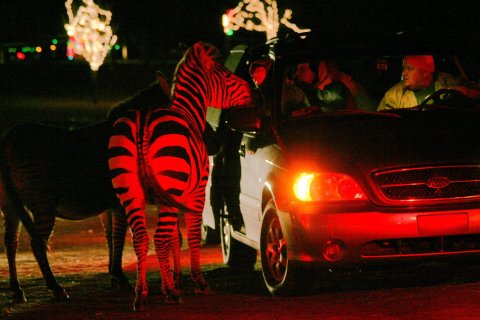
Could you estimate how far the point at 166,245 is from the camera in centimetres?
845

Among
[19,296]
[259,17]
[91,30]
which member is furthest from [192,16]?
[19,296]

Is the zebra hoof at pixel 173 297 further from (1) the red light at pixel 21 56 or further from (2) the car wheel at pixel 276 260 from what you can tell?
(1) the red light at pixel 21 56

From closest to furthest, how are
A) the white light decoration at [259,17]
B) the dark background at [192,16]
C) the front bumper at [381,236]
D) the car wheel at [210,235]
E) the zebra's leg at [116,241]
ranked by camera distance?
the front bumper at [381,236] < the zebra's leg at [116,241] < the car wheel at [210,235] < the dark background at [192,16] < the white light decoration at [259,17]

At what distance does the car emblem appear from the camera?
7801 millimetres

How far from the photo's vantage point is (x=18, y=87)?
63781 mm

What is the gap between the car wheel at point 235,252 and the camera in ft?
33.7

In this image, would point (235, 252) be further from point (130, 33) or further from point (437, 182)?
point (130, 33)

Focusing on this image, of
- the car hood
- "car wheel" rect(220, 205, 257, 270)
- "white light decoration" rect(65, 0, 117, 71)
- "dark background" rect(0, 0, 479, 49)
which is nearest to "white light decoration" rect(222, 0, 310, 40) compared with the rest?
"dark background" rect(0, 0, 479, 49)

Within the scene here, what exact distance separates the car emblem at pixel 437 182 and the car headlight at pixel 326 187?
19.1 inches

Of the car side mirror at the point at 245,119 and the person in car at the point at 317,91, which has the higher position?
the person in car at the point at 317,91

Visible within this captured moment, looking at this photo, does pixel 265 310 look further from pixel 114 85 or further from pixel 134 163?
pixel 114 85

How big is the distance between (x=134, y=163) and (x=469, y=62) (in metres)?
3.47

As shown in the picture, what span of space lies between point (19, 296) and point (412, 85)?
150 inches

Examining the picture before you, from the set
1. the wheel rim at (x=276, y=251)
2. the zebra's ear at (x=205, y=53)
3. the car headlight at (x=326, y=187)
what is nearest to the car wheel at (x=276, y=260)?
the wheel rim at (x=276, y=251)
